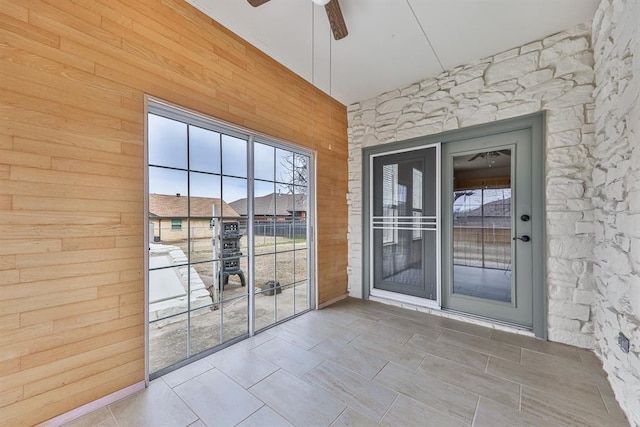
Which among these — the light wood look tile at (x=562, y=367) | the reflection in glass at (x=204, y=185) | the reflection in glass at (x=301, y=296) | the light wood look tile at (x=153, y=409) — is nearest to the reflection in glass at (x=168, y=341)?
the light wood look tile at (x=153, y=409)

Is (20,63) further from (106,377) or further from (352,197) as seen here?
(352,197)

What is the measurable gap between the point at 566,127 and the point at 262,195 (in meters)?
3.11

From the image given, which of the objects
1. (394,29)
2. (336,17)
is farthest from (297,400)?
(394,29)

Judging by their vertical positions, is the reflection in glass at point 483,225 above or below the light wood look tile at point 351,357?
above

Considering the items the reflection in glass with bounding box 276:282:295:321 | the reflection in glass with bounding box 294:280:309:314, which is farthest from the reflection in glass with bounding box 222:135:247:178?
the reflection in glass with bounding box 294:280:309:314

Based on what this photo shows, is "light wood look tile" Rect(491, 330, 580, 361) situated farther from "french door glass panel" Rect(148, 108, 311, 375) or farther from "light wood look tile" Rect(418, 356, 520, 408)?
"french door glass panel" Rect(148, 108, 311, 375)

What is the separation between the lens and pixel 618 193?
5.79ft

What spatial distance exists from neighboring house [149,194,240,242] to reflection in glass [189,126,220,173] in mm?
298

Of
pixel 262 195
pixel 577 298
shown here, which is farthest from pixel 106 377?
pixel 577 298

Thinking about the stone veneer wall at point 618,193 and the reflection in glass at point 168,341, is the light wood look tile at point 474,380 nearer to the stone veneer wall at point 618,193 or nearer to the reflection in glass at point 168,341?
the stone veneer wall at point 618,193

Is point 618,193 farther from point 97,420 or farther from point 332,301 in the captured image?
point 97,420

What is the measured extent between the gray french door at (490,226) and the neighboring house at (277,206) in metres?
1.86

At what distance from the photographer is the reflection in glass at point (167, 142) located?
2027mm

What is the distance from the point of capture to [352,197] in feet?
13.1
